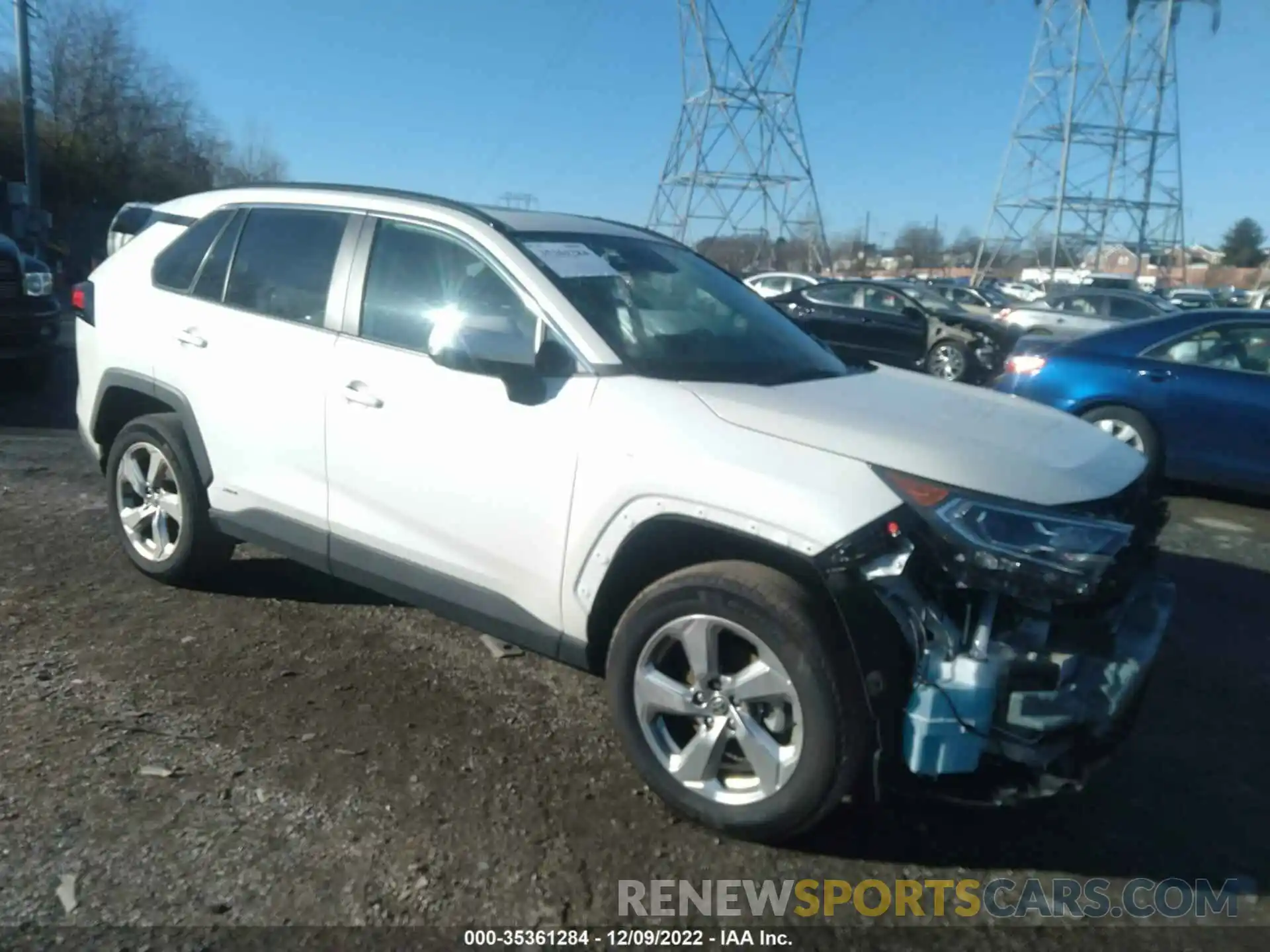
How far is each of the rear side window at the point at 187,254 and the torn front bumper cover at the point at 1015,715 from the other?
3509 millimetres

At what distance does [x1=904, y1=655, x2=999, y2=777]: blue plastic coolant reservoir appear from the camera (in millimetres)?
2719

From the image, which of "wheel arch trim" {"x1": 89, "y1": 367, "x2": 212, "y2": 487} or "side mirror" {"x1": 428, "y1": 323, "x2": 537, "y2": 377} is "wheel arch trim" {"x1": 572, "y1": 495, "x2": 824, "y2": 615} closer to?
"side mirror" {"x1": 428, "y1": 323, "x2": 537, "y2": 377}

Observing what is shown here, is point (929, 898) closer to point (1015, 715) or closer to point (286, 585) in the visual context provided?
point (1015, 715)

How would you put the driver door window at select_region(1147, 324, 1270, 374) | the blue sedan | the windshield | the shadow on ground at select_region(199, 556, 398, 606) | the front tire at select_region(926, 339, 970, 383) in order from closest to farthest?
the windshield, the shadow on ground at select_region(199, 556, 398, 606), the blue sedan, the driver door window at select_region(1147, 324, 1270, 374), the front tire at select_region(926, 339, 970, 383)

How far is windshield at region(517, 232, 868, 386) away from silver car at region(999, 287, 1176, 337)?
1476 cm

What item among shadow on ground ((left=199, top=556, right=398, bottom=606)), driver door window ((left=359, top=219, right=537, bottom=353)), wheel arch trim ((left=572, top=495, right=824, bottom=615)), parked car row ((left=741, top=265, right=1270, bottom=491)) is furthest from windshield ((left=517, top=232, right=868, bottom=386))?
parked car row ((left=741, top=265, right=1270, bottom=491))

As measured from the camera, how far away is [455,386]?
11.7ft

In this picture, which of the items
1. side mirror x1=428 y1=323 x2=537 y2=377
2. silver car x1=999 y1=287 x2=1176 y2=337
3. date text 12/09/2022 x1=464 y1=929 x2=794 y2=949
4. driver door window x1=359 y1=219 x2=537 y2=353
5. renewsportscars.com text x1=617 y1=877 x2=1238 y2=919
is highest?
driver door window x1=359 y1=219 x2=537 y2=353

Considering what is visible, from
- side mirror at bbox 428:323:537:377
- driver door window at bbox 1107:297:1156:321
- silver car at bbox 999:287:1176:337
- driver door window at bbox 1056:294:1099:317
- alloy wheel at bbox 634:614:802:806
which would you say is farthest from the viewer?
driver door window at bbox 1107:297:1156:321

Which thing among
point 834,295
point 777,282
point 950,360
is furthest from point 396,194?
point 777,282

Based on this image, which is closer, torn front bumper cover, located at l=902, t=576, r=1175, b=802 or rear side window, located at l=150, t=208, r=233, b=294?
torn front bumper cover, located at l=902, t=576, r=1175, b=802

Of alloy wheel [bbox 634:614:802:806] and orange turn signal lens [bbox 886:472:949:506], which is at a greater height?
orange turn signal lens [bbox 886:472:949:506]

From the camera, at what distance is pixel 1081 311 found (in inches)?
771

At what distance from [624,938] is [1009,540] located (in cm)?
140
